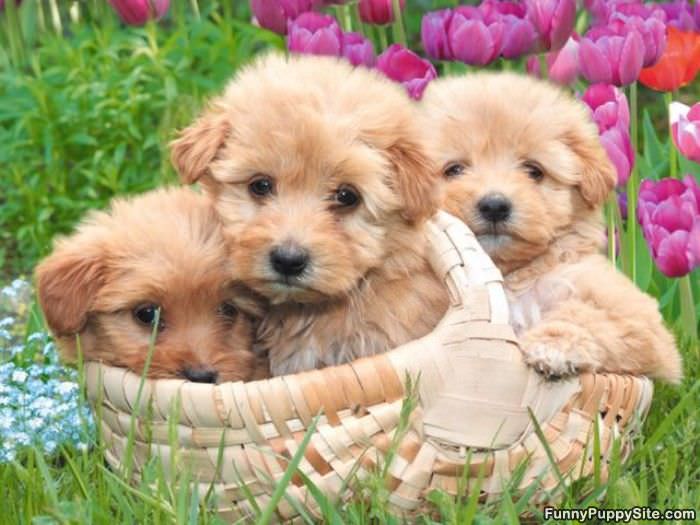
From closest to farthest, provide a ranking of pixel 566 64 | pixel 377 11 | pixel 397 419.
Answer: pixel 397 419 → pixel 566 64 → pixel 377 11

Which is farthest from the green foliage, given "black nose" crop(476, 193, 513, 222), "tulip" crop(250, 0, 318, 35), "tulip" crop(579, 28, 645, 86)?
"black nose" crop(476, 193, 513, 222)

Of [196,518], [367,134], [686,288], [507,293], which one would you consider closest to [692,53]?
[686,288]

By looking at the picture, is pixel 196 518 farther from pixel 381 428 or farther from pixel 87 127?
pixel 87 127

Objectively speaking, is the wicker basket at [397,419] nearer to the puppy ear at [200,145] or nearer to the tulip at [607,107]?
the puppy ear at [200,145]

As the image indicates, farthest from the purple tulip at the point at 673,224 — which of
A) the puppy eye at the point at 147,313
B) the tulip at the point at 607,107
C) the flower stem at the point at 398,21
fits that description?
the puppy eye at the point at 147,313

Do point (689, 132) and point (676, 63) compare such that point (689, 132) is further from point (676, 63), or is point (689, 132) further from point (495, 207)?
point (495, 207)

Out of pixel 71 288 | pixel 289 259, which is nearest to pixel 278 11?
pixel 71 288

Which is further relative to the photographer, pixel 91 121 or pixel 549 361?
pixel 91 121
